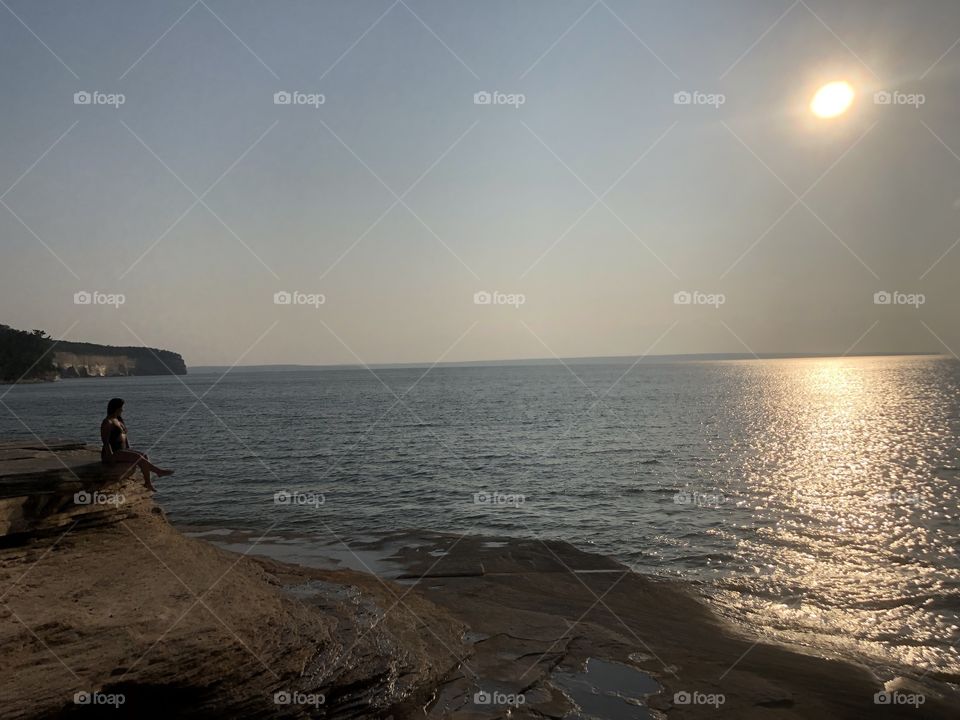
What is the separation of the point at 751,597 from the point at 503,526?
32.6 ft

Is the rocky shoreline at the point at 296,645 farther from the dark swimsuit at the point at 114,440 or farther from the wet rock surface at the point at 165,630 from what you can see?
the dark swimsuit at the point at 114,440

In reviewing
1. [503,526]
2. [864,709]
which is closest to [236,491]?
[503,526]

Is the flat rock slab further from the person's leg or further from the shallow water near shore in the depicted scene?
the person's leg

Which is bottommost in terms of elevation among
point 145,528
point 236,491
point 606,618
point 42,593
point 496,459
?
point 606,618

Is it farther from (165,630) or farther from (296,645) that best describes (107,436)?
(296,645)

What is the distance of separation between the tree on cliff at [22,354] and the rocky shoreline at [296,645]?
673 feet

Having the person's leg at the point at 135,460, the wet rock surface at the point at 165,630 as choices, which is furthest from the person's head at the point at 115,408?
the wet rock surface at the point at 165,630

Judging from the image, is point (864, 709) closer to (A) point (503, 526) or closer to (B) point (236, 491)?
(A) point (503, 526)

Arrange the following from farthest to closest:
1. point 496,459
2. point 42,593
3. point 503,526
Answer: point 496,459 < point 503,526 < point 42,593

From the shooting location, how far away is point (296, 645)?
9789 mm

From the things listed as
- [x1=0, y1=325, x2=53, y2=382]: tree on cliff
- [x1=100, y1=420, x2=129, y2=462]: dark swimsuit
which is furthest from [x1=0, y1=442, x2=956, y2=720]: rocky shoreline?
[x1=0, y1=325, x2=53, y2=382]: tree on cliff

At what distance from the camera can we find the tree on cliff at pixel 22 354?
173m

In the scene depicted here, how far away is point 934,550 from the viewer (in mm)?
20562

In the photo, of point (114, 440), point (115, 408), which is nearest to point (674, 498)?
point (114, 440)
